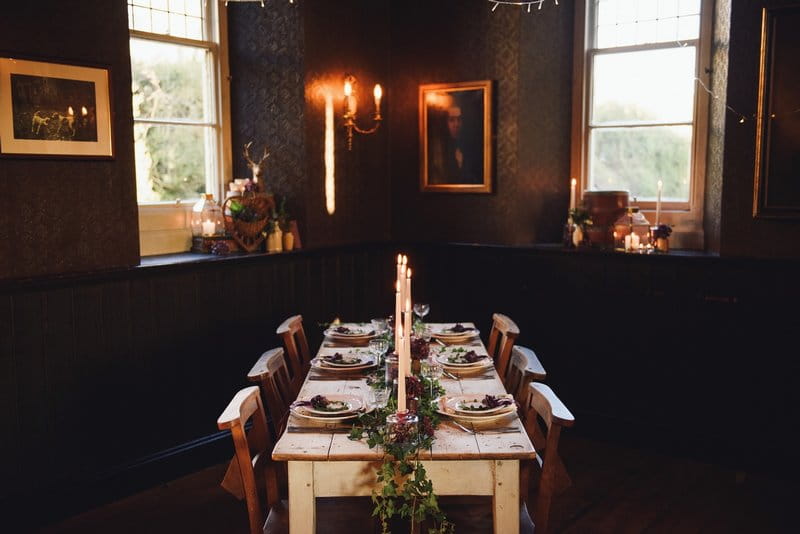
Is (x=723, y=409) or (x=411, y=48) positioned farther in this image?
(x=411, y=48)

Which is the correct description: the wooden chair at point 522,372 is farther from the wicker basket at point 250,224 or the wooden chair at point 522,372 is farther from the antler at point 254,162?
the antler at point 254,162

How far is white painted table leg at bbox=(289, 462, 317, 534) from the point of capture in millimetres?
2424

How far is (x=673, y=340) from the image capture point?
181 inches

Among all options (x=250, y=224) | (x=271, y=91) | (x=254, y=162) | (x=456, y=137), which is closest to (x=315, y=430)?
(x=250, y=224)

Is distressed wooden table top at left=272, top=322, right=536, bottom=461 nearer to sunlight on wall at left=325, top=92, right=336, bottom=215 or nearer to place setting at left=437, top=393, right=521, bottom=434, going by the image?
place setting at left=437, top=393, right=521, bottom=434

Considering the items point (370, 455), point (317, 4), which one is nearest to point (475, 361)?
point (370, 455)

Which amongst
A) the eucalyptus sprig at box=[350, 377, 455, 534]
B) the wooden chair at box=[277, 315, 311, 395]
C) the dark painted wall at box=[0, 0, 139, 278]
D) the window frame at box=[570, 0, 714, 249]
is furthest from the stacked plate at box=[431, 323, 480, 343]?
the window frame at box=[570, 0, 714, 249]

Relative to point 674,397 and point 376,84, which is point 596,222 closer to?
point 674,397

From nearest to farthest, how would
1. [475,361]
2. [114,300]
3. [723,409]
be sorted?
[475,361] → [114,300] → [723,409]

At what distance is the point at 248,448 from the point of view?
2.67 metres

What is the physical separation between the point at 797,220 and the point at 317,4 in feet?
10.4

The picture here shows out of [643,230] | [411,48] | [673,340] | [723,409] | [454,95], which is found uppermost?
[411,48]

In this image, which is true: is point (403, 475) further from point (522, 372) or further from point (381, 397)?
point (522, 372)

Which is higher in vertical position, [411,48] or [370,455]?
[411,48]
